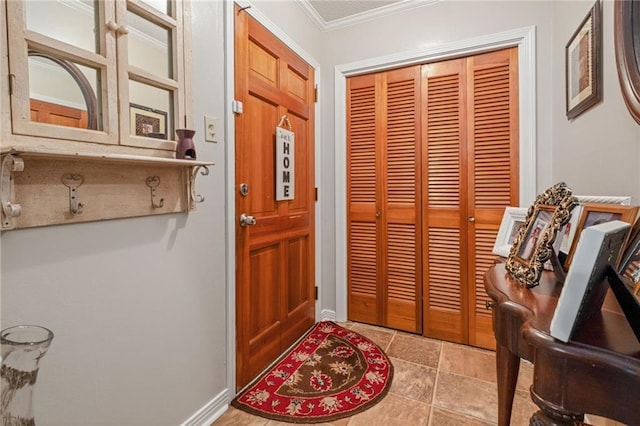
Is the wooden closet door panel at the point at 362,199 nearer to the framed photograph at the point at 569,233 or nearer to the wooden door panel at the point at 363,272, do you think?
the wooden door panel at the point at 363,272

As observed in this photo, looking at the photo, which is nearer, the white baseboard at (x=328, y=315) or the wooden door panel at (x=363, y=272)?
the wooden door panel at (x=363, y=272)

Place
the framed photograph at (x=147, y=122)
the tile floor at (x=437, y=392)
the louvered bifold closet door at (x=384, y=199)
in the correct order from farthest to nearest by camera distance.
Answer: the louvered bifold closet door at (x=384, y=199)
the tile floor at (x=437, y=392)
the framed photograph at (x=147, y=122)

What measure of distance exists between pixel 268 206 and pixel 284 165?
30 cm

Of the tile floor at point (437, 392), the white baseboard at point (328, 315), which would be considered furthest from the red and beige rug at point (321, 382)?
the white baseboard at point (328, 315)

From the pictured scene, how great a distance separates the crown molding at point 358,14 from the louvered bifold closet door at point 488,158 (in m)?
0.62

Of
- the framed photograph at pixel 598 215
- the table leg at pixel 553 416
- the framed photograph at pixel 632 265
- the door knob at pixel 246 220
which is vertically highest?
the framed photograph at pixel 598 215

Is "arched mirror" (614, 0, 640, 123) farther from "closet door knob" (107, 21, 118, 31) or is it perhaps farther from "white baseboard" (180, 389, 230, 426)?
"white baseboard" (180, 389, 230, 426)

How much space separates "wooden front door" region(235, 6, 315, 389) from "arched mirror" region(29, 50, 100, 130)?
70cm

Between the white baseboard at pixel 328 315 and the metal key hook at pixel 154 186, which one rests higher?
the metal key hook at pixel 154 186

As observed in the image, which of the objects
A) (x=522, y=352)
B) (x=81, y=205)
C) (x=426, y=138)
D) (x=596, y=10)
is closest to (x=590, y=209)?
(x=522, y=352)

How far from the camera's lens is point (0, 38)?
772mm

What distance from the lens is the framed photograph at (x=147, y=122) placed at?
1112 millimetres

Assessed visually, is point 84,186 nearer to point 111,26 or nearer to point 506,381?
point 111,26

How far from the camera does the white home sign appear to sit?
195 cm
